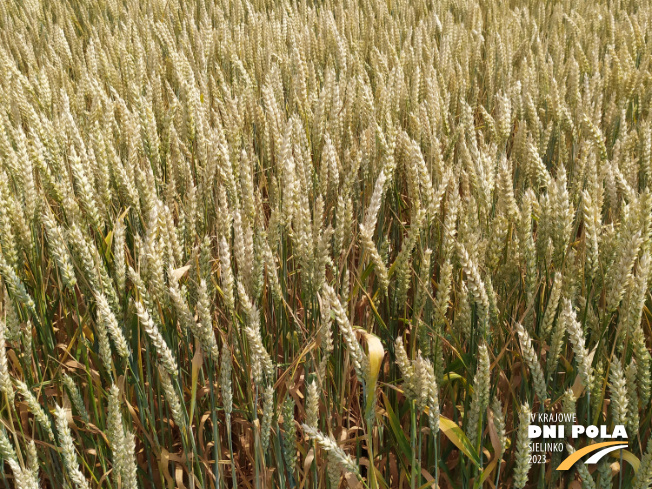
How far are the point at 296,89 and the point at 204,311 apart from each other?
1210 millimetres

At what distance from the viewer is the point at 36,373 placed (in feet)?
3.33

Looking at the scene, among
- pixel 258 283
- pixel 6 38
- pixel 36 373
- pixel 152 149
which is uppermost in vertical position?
pixel 6 38

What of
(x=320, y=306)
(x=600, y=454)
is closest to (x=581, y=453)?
(x=600, y=454)

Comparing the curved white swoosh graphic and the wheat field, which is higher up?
the wheat field

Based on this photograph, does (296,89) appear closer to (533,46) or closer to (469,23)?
(533,46)

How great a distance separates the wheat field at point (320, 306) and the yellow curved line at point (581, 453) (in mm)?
25

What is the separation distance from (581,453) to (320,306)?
0.44 m

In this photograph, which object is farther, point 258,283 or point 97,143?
point 97,143

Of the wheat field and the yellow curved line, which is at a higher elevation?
the wheat field

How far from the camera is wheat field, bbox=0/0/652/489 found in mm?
782

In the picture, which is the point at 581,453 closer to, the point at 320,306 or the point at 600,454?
the point at 600,454

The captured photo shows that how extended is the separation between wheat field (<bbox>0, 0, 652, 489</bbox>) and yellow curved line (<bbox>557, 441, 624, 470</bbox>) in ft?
0.08

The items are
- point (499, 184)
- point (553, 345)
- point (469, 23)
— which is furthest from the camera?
point (469, 23)

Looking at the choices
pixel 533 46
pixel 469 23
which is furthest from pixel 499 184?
pixel 469 23
